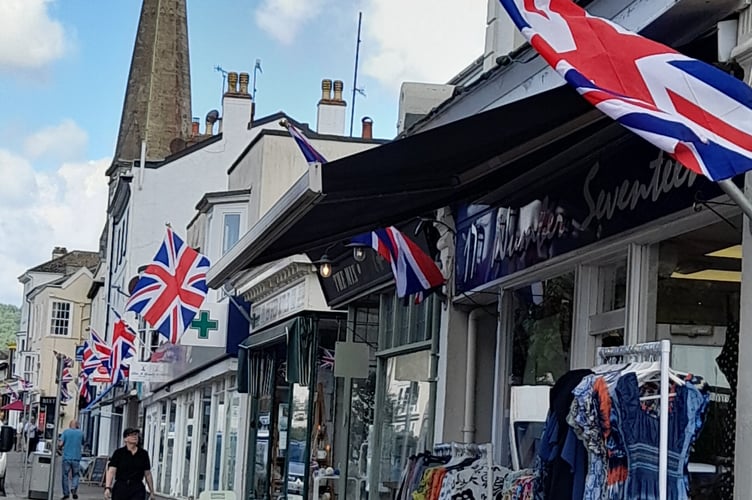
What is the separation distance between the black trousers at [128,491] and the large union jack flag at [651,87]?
10336 millimetres

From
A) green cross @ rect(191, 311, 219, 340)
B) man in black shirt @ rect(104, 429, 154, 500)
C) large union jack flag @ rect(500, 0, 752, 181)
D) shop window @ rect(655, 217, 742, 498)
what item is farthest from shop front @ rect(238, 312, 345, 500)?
large union jack flag @ rect(500, 0, 752, 181)

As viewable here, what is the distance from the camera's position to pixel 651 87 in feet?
17.8

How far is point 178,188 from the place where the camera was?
40844 mm

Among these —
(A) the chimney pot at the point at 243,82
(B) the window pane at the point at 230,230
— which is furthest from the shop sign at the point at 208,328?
(A) the chimney pot at the point at 243,82

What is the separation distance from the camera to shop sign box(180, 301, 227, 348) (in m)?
24.6

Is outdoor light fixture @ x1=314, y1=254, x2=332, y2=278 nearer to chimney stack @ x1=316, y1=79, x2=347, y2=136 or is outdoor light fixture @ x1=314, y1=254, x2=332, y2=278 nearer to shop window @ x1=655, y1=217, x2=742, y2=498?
shop window @ x1=655, y1=217, x2=742, y2=498

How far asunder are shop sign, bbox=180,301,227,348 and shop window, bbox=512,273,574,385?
1421 cm

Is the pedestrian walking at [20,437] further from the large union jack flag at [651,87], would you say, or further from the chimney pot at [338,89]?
the large union jack flag at [651,87]

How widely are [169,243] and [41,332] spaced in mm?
60254

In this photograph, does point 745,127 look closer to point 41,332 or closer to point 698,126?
point 698,126

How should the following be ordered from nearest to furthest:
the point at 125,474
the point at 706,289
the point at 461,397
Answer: the point at 706,289 → the point at 461,397 → the point at 125,474

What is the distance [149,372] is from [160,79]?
138 ft

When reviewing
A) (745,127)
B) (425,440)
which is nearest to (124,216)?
(425,440)

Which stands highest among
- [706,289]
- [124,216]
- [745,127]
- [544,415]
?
[124,216]
